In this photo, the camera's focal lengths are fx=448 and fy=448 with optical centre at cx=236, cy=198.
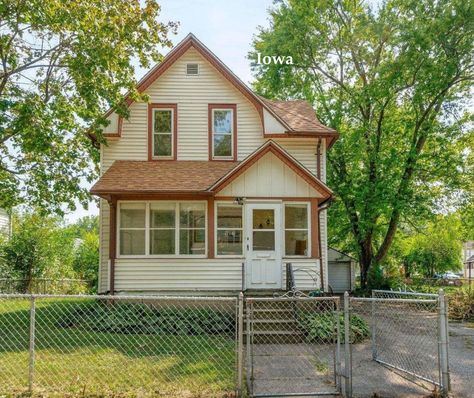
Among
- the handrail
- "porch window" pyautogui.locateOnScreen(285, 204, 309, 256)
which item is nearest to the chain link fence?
the handrail

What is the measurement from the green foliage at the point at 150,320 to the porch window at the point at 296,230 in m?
2.76

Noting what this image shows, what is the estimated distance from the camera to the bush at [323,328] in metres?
9.30

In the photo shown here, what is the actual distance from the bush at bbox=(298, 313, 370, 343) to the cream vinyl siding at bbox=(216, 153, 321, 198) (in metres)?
3.72

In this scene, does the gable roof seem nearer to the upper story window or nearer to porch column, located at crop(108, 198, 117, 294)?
the upper story window

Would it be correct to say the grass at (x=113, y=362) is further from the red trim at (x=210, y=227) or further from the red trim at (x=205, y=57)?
the red trim at (x=205, y=57)

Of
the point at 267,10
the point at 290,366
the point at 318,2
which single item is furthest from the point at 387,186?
the point at 290,366

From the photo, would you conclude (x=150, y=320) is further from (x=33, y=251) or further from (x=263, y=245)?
(x=33, y=251)

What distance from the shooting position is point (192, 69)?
14.6 m

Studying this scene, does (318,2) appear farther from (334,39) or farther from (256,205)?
(256,205)

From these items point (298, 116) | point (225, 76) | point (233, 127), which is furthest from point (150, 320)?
point (298, 116)

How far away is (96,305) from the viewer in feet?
40.0

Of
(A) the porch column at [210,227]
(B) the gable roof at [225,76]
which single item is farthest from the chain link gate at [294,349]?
(B) the gable roof at [225,76]

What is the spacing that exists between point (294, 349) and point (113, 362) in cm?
348

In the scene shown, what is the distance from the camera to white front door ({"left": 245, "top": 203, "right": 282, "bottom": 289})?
1273cm
